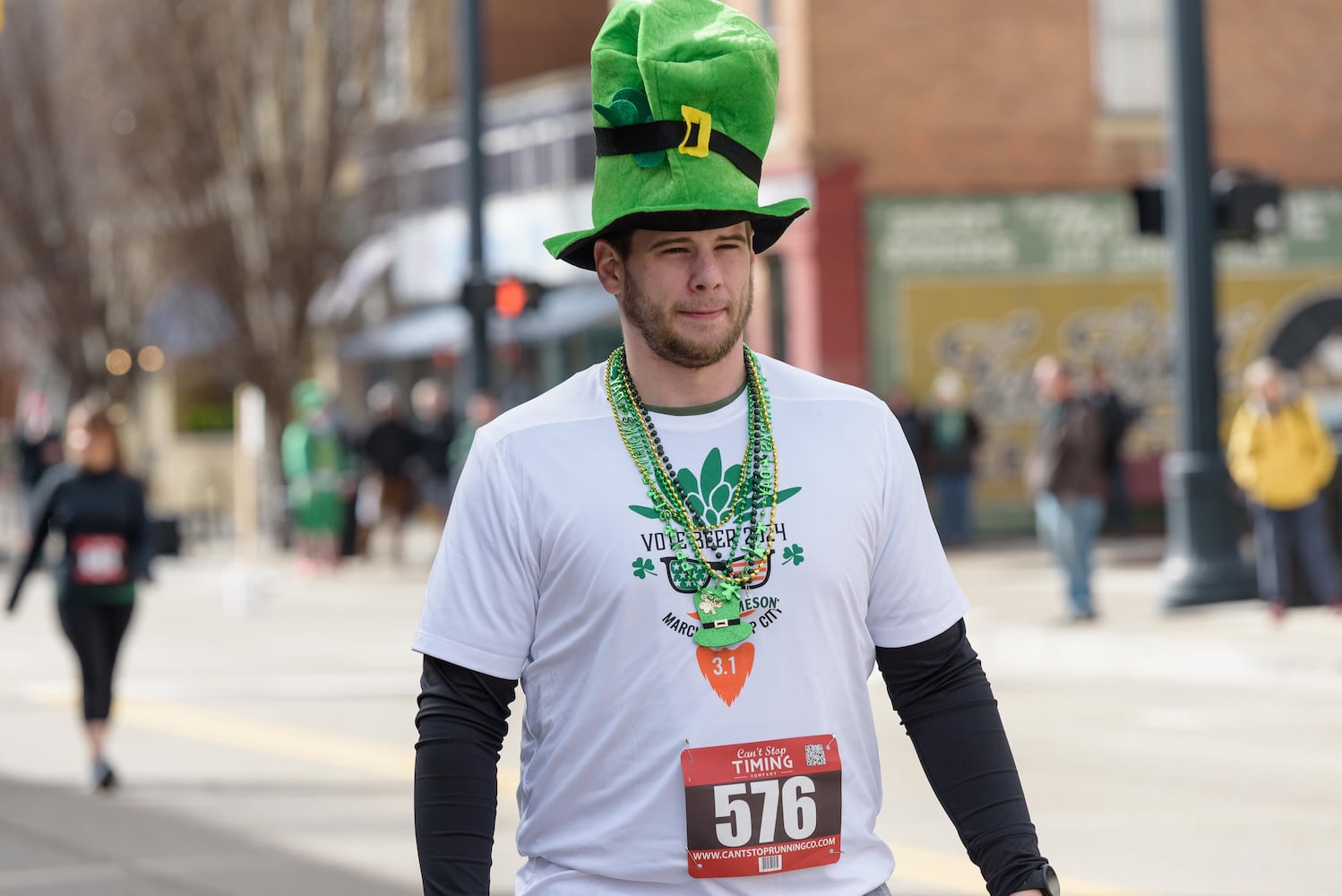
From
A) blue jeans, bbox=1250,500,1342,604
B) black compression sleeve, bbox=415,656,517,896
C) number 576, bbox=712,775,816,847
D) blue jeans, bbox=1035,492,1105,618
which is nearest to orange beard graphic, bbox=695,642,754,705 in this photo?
number 576, bbox=712,775,816,847

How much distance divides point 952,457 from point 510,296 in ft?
22.6

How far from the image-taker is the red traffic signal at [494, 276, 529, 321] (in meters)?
19.0

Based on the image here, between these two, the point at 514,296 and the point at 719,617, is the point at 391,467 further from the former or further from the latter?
the point at 719,617

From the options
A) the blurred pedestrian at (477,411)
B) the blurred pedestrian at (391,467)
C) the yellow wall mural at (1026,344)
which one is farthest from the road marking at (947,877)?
the yellow wall mural at (1026,344)

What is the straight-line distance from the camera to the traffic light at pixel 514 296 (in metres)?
19.0

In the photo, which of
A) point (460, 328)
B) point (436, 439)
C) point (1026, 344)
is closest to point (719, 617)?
point (436, 439)

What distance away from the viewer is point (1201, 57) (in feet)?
50.5

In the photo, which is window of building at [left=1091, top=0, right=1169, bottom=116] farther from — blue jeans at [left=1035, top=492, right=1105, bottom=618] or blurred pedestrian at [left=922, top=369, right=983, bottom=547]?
blue jeans at [left=1035, top=492, right=1105, bottom=618]

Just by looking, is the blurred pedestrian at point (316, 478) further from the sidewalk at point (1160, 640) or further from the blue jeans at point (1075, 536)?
the blue jeans at point (1075, 536)

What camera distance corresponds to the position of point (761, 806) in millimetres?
2789

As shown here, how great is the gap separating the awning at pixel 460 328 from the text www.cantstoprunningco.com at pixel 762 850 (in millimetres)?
24102

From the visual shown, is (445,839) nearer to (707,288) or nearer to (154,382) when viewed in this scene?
(707,288)

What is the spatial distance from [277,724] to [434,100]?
22751mm

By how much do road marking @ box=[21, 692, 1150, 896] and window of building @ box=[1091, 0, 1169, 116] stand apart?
→ 17288 millimetres
